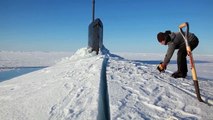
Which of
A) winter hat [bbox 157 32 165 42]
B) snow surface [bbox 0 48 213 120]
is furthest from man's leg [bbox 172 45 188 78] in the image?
snow surface [bbox 0 48 213 120]

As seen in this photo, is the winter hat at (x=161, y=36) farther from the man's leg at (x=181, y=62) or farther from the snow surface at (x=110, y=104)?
the snow surface at (x=110, y=104)

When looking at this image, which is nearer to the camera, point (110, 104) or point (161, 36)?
point (110, 104)

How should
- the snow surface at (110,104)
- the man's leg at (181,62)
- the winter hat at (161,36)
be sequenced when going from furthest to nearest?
the man's leg at (181,62)
the winter hat at (161,36)
the snow surface at (110,104)

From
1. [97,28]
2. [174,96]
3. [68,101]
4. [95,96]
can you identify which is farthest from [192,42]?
[97,28]

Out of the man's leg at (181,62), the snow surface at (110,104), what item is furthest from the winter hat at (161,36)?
the snow surface at (110,104)

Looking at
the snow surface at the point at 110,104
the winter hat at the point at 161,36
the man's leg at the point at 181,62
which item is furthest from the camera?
the man's leg at the point at 181,62

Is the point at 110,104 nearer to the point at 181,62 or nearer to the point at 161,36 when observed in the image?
the point at 161,36

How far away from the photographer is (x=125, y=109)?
7.75 feet

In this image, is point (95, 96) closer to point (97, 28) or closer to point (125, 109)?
point (125, 109)

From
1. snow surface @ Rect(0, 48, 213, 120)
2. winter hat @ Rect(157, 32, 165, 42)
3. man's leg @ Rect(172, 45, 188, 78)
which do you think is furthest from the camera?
man's leg @ Rect(172, 45, 188, 78)

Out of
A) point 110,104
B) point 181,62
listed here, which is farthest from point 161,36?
point 110,104

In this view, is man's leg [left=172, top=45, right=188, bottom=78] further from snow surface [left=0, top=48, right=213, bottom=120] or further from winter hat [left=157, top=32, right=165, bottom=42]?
snow surface [left=0, top=48, right=213, bottom=120]

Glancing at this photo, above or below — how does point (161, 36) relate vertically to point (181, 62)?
above

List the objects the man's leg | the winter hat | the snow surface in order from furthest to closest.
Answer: the man's leg
the winter hat
the snow surface
